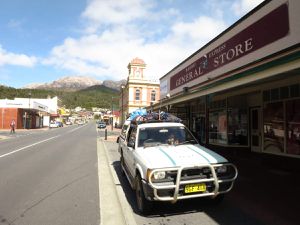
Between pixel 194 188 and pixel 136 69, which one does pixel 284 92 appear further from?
pixel 136 69

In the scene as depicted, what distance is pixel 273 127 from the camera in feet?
42.0

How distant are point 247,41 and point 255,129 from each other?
4.37 metres

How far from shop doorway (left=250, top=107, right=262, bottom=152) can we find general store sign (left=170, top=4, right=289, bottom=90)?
273cm

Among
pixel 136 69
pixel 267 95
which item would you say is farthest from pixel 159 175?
pixel 136 69

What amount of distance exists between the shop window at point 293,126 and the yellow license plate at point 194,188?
6706 millimetres

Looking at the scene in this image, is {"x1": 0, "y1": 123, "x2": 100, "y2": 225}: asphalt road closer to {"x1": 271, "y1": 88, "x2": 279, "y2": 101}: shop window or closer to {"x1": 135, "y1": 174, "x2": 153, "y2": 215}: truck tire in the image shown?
{"x1": 135, "y1": 174, "x2": 153, "y2": 215}: truck tire

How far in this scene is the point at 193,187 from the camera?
5.86 meters

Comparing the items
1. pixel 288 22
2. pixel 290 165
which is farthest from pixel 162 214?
pixel 288 22

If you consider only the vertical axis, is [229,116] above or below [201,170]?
above

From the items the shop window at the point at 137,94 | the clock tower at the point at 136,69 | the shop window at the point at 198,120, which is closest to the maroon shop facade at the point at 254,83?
the shop window at the point at 198,120

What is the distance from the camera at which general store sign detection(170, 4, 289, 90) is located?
10.4 metres

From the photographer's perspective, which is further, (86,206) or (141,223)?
(86,206)

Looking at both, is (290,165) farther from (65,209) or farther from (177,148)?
(65,209)

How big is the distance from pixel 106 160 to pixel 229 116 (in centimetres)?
701
